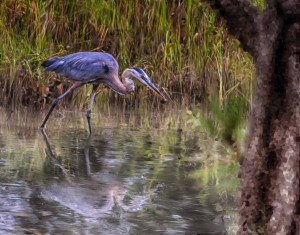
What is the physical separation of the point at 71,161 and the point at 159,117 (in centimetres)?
318

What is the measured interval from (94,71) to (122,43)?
105 centimetres

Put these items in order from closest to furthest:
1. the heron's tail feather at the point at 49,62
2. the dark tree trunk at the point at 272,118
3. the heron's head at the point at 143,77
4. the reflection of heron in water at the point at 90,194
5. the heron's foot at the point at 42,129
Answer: the dark tree trunk at the point at 272,118 < the reflection of heron in water at the point at 90,194 < the heron's foot at the point at 42,129 < the heron's tail feather at the point at 49,62 < the heron's head at the point at 143,77

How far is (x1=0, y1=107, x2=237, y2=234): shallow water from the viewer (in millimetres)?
5078

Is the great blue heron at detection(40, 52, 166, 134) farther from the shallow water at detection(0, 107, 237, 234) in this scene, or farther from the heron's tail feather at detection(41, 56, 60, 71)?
the shallow water at detection(0, 107, 237, 234)

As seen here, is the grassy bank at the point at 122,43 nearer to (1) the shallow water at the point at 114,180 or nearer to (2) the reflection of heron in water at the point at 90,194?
(1) the shallow water at the point at 114,180

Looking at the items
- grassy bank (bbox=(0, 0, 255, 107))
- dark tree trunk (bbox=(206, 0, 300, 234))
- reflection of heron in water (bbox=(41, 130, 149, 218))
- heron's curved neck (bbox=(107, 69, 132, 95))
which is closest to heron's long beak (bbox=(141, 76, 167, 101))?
heron's curved neck (bbox=(107, 69, 132, 95))

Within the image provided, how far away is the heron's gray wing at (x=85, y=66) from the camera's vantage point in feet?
34.1

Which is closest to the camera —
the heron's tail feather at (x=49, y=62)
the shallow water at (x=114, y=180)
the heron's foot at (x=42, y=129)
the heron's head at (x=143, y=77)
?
the shallow water at (x=114, y=180)

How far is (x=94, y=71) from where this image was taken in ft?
34.6

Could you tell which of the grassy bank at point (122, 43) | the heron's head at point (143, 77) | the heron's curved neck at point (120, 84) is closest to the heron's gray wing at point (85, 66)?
the heron's curved neck at point (120, 84)

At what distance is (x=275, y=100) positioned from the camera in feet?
11.7

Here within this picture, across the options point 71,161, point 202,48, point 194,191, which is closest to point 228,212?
point 194,191

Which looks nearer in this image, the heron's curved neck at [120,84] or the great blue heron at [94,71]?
the great blue heron at [94,71]

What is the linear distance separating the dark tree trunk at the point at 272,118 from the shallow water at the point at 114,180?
39.8 inches
